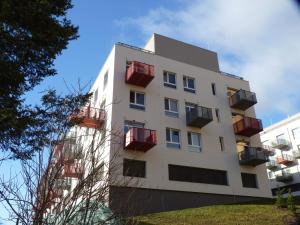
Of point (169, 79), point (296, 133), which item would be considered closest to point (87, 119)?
point (169, 79)

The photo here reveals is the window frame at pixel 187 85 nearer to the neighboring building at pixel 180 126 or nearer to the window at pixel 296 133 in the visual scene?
the neighboring building at pixel 180 126

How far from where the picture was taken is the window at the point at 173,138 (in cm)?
2883

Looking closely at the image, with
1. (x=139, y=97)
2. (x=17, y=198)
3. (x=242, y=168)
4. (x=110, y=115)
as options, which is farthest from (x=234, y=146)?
(x=17, y=198)

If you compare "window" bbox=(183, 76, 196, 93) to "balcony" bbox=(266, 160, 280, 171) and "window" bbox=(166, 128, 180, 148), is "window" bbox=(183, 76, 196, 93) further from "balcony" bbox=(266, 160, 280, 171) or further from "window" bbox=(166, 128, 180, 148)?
"balcony" bbox=(266, 160, 280, 171)

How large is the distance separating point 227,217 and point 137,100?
1270cm

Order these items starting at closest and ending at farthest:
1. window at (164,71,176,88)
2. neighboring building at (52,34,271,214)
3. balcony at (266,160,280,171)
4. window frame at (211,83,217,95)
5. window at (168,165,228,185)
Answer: neighboring building at (52,34,271,214)
window at (168,165,228,185)
window at (164,71,176,88)
window frame at (211,83,217,95)
balcony at (266,160,280,171)

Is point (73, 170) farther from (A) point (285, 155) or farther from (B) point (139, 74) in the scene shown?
(A) point (285, 155)

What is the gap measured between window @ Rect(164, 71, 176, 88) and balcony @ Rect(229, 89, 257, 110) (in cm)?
Result: 619

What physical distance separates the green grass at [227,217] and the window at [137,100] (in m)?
9.99

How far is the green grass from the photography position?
1895 cm

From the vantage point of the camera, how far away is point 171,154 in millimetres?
27969

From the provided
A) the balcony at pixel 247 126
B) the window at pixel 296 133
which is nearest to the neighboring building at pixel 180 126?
the balcony at pixel 247 126

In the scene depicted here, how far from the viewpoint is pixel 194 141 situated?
29953 mm

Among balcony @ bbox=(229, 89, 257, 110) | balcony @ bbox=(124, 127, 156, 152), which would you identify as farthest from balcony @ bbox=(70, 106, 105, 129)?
balcony @ bbox=(229, 89, 257, 110)
